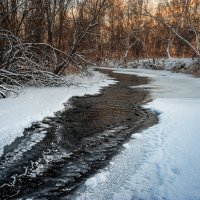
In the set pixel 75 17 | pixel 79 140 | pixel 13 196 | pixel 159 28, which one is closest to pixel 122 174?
pixel 13 196

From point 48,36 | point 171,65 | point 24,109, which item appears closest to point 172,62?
point 171,65

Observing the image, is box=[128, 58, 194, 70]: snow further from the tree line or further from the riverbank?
the tree line

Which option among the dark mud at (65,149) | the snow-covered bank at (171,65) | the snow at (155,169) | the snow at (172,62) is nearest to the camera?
the snow at (155,169)

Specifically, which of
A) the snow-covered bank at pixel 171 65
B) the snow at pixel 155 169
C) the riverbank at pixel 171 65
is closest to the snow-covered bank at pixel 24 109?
the snow at pixel 155 169

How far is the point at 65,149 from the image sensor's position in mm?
6594

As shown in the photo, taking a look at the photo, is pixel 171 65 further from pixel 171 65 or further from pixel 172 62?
pixel 172 62

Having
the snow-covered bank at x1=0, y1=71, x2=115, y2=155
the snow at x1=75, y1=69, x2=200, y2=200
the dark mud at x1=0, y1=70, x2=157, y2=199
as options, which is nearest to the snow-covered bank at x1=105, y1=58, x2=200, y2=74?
the snow-covered bank at x1=0, y1=71, x2=115, y2=155

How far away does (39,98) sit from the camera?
462 inches

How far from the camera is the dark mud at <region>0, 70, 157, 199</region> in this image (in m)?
4.87

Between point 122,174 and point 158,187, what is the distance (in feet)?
2.35

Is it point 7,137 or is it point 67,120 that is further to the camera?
point 67,120

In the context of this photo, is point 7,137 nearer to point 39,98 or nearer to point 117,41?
point 39,98

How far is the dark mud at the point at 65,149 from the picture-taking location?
192 inches

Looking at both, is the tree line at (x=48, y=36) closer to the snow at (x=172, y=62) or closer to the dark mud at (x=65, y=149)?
the dark mud at (x=65, y=149)
